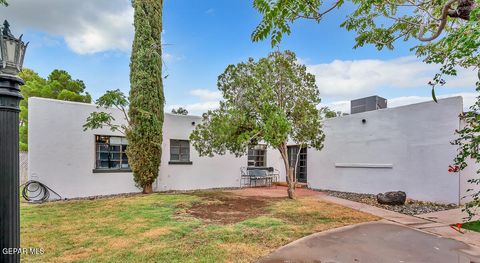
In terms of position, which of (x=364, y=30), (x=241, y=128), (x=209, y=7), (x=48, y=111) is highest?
(x=209, y=7)

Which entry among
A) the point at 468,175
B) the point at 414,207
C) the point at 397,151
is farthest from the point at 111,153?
the point at 468,175

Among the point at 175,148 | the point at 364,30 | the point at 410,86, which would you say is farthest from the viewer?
the point at 175,148

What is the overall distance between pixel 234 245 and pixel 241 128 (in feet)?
15.0

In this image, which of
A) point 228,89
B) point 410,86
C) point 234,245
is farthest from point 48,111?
point 410,86

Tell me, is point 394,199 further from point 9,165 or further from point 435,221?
point 9,165

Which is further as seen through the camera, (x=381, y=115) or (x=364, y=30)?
(x=381, y=115)

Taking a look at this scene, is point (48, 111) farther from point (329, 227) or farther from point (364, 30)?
point (364, 30)

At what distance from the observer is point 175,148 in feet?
37.3

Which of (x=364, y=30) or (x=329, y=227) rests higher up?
(x=364, y=30)

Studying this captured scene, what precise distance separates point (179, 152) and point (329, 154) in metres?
6.89

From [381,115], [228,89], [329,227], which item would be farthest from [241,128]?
[381,115]

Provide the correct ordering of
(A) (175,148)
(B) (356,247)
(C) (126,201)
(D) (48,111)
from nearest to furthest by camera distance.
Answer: (B) (356,247) → (C) (126,201) → (D) (48,111) → (A) (175,148)

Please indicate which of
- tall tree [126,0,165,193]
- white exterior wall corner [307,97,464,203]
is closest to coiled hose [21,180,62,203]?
tall tree [126,0,165,193]

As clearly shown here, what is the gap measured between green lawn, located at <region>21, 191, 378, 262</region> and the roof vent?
18.4 feet
